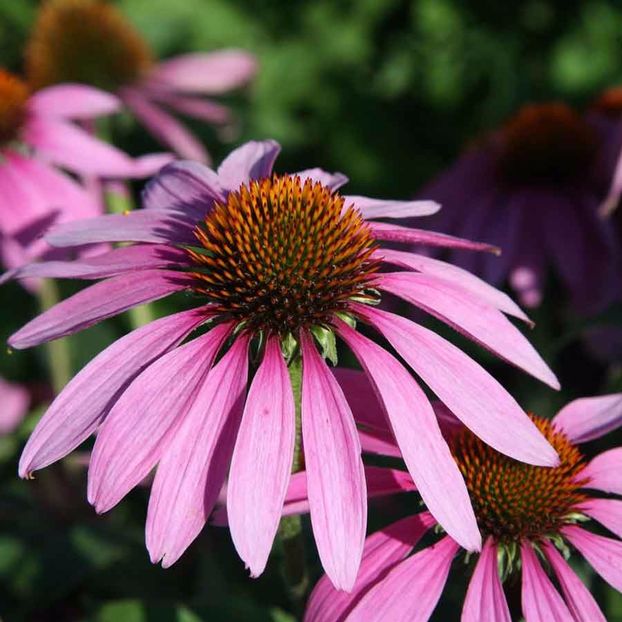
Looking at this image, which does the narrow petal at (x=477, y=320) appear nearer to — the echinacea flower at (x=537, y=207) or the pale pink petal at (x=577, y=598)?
the pale pink petal at (x=577, y=598)

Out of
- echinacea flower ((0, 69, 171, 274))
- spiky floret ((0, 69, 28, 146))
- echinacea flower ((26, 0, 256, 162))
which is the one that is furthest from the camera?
echinacea flower ((26, 0, 256, 162))

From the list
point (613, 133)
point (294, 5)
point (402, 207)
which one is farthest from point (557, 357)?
point (294, 5)

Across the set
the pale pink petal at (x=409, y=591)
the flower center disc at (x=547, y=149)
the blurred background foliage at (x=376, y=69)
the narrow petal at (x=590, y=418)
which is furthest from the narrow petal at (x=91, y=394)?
the blurred background foliage at (x=376, y=69)

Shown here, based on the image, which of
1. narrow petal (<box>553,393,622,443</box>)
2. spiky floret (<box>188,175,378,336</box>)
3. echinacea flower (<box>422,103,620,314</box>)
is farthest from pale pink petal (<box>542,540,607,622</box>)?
echinacea flower (<box>422,103,620,314</box>)

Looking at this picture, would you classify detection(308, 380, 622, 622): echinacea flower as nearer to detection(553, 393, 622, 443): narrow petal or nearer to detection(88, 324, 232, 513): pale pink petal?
detection(553, 393, 622, 443): narrow petal

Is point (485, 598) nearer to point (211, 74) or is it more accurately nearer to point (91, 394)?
point (91, 394)

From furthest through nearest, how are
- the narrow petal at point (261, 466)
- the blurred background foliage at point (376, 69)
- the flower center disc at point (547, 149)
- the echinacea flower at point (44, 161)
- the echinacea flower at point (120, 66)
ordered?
the blurred background foliage at point (376, 69) < the echinacea flower at point (120, 66) < the flower center disc at point (547, 149) < the echinacea flower at point (44, 161) < the narrow petal at point (261, 466)
